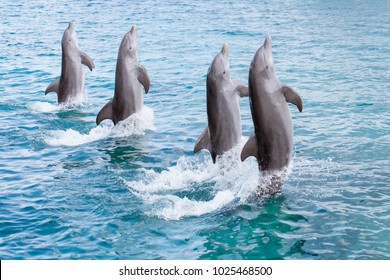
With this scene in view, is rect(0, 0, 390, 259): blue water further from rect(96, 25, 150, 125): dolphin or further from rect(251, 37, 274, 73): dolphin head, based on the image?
rect(251, 37, 274, 73): dolphin head

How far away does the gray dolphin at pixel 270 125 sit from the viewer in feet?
38.1

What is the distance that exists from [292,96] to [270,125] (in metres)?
0.59

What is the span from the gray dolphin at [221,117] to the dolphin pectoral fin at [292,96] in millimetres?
1429

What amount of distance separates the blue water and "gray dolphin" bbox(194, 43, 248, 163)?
43cm

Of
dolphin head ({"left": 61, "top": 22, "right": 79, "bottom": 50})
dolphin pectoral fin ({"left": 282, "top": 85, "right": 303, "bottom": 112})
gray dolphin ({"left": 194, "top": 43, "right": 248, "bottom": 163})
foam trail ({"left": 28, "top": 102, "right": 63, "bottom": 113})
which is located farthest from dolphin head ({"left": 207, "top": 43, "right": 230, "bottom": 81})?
dolphin head ({"left": 61, "top": 22, "right": 79, "bottom": 50})

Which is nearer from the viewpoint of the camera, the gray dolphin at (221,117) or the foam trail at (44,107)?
the gray dolphin at (221,117)

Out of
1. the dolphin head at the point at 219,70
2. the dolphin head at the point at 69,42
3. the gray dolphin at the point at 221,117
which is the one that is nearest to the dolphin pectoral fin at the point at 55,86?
the dolphin head at the point at 69,42

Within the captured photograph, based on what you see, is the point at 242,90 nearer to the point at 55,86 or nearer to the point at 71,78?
the point at 71,78

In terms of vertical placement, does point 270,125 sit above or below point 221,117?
above

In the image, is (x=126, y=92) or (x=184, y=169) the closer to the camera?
(x=184, y=169)

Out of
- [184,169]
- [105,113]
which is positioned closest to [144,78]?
[105,113]

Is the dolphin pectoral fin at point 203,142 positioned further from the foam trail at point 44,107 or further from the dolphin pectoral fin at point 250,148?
the foam trail at point 44,107

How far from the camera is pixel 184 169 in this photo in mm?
13711

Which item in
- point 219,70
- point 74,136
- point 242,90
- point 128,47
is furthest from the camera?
point 128,47
